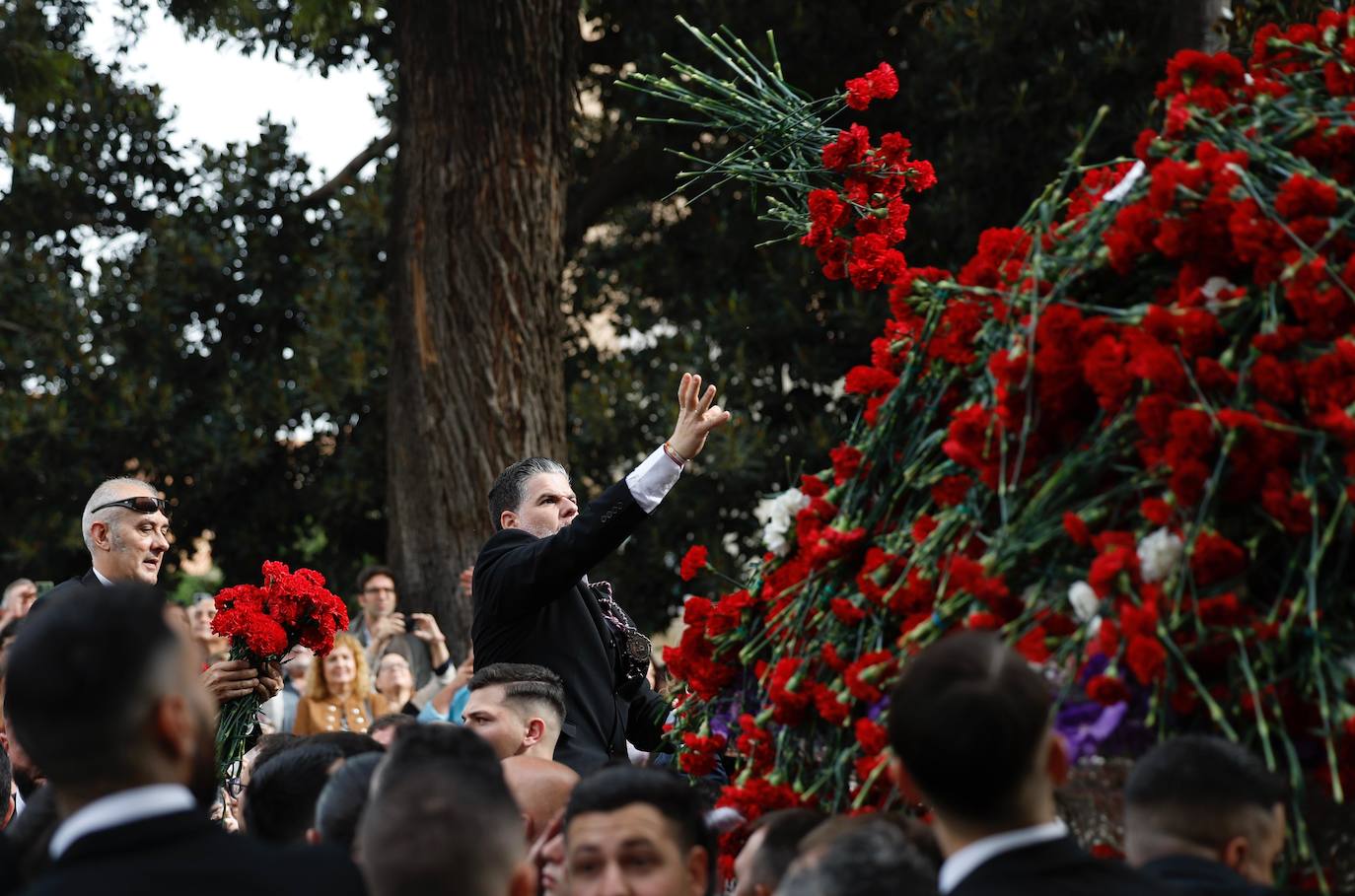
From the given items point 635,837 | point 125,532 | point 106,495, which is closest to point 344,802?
point 635,837

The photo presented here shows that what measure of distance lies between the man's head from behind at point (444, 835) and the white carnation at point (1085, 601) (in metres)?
1.09

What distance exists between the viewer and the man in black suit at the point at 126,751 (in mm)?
2477

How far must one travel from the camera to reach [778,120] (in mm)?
4492

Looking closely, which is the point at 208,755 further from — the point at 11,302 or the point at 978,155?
the point at 11,302

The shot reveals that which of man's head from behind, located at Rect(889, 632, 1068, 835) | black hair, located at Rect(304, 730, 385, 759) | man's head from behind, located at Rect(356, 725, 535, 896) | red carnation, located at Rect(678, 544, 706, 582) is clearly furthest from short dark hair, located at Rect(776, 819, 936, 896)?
black hair, located at Rect(304, 730, 385, 759)

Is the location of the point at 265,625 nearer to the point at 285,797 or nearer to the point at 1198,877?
the point at 285,797

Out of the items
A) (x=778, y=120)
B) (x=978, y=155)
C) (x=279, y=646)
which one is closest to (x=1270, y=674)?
(x=778, y=120)

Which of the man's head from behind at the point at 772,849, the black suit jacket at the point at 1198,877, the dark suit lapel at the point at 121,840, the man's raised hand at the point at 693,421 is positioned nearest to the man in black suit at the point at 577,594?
the man's raised hand at the point at 693,421

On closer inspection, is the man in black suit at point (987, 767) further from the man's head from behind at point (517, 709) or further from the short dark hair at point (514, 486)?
the short dark hair at point (514, 486)

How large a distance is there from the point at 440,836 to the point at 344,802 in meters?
0.87

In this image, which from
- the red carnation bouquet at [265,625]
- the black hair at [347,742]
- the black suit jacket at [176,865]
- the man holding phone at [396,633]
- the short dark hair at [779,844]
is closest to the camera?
the black suit jacket at [176,865]

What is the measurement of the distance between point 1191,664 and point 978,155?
8.27m

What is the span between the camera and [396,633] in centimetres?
901

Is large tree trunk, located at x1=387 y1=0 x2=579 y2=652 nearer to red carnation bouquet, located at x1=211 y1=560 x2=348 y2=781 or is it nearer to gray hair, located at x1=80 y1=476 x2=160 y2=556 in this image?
gray hair, located at x1=80 y1=476 x2=160 y2=556
